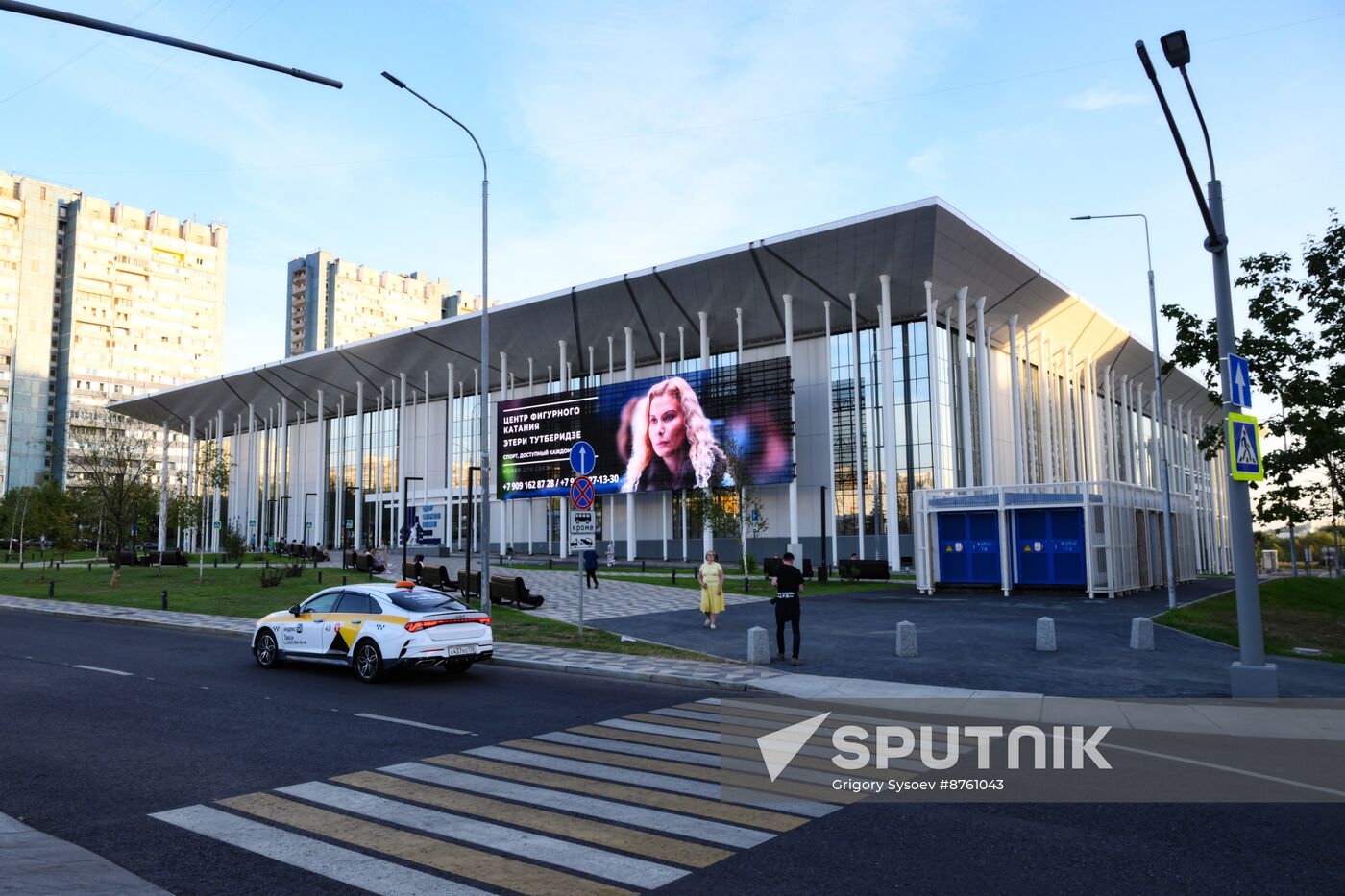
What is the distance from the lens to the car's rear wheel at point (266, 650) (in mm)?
14953

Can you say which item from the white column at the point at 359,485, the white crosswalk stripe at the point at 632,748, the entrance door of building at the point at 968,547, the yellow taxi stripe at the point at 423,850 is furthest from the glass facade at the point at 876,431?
the yellow taxi stripe at the point at 423,850

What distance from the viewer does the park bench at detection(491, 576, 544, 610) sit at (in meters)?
25.7

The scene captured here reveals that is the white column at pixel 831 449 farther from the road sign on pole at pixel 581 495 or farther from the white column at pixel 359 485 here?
the white column at pixel 359 485

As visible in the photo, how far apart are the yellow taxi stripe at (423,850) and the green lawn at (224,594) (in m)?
9.63

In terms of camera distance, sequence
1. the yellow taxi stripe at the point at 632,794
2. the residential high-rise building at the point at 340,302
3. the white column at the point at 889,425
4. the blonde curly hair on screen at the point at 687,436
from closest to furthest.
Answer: the yellow taxi stripe at the point at 632,794
the white column at the point at 889,425
the blonde curly hair on screen at the point at 687,436
the residential high-rise building at the point at 340,302

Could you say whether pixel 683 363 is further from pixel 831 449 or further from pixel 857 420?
pixel 857 420

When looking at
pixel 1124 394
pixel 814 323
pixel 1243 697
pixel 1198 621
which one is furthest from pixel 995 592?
pixel 1124 394

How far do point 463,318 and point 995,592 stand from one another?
136 ft

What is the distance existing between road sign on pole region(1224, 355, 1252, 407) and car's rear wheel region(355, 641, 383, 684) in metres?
13.4

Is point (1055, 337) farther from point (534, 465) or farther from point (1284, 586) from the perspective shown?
point (534, 465)

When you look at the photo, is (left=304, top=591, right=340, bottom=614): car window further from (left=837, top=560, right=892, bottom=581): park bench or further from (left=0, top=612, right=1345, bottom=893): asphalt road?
(left=837, top=560, right=892, bottom=581): park bench

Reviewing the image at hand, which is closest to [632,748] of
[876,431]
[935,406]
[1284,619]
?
[1284,619]

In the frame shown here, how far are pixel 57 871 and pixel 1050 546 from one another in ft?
97.4

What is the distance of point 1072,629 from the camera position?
1894cm
